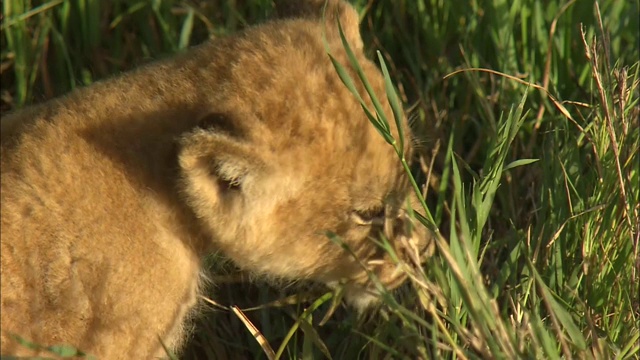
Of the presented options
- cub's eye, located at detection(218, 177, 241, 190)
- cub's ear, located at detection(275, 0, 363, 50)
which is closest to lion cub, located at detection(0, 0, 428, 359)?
cub's eye, located at detection(218, 177, 241, 190)

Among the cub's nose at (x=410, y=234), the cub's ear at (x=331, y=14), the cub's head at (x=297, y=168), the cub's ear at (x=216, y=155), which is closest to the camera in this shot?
the cub's ear at (x=216, y=155)

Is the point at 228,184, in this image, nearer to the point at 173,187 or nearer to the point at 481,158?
the point at 173,187

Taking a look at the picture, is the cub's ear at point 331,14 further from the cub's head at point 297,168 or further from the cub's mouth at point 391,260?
the cub's mouth at point 391,260

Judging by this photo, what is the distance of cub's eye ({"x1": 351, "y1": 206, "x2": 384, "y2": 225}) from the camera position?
13.0 ft

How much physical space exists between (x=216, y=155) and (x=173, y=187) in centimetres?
42

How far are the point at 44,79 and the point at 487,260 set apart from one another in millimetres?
2598

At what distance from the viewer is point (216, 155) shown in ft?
11.2

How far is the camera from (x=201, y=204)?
3658 millimetres

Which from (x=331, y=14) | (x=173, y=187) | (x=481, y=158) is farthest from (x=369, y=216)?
(x=481, y=158)

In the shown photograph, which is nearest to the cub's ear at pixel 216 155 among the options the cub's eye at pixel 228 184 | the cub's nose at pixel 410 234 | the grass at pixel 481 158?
the cub's eye at pixel 228 184

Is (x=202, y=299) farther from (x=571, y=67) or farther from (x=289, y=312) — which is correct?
(x=571, y=67)

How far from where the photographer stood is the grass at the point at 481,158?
381 cm

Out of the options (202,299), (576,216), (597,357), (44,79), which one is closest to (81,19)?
(44,79)

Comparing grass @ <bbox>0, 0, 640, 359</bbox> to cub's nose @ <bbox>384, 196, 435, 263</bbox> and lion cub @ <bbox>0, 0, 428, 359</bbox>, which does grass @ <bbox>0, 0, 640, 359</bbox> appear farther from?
lion cub @ <bbox>0, 0, 428, 359</bbox>
